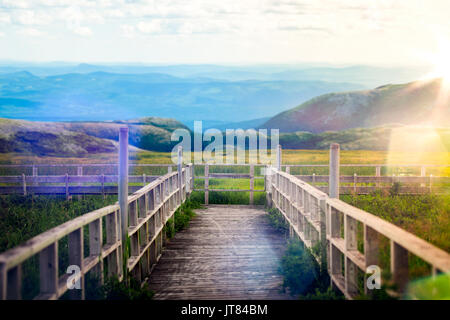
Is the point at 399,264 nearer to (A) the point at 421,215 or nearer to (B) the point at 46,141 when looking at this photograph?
(A) the point at 421,215

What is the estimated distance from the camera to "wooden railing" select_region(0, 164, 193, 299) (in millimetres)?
3186

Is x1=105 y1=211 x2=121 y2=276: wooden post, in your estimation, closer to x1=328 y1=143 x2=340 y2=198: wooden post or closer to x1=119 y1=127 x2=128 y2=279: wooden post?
x1=119 y1=127 x2=128 y2=279: wooden post

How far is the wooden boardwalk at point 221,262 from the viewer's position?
6496 mm

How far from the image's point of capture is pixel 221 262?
7.99 m

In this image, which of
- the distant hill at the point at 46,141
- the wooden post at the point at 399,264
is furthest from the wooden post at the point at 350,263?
the distant hill at the point at 46,141

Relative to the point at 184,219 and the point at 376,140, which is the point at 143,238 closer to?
the point at 184,219

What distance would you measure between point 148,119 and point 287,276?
83.8m

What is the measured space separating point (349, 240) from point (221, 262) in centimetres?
328

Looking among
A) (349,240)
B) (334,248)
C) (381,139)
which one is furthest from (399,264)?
(381,139)

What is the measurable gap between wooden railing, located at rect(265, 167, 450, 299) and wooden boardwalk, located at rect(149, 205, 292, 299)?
0.77m

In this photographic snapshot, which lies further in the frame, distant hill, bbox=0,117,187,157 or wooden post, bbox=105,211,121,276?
distant hill, bbox=0,117,187,157

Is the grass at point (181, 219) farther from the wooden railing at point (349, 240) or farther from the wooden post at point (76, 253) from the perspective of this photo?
the wooden post at point (76, 253)

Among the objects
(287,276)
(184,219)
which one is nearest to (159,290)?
(287,276)

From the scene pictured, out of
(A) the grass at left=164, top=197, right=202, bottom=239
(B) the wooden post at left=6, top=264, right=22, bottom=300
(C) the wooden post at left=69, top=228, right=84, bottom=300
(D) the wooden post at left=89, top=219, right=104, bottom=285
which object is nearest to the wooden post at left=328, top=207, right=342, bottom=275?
(D) the wooden post at left=89, top=219, right=104, bottom=285
